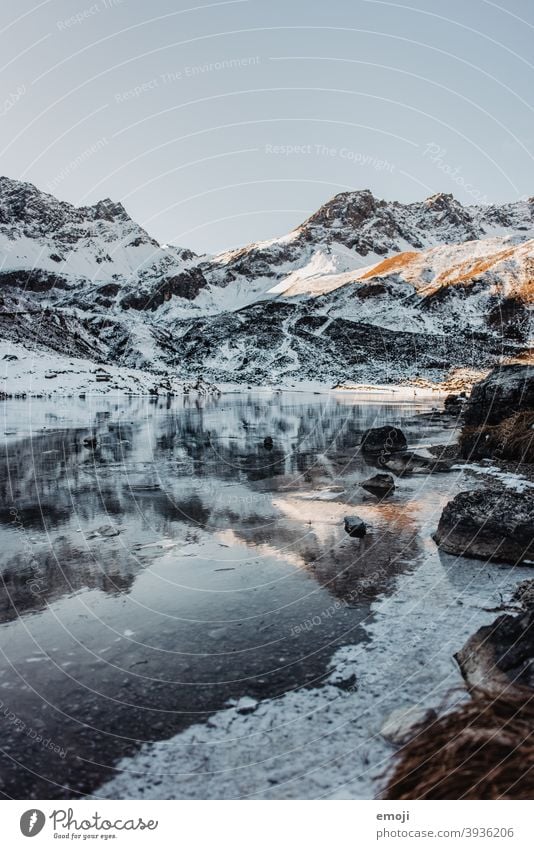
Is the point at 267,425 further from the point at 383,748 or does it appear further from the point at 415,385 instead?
the point at 415,385

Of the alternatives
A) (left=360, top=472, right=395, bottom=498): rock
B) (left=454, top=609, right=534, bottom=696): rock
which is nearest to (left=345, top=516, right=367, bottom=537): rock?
(left=360, top=472, right=395, bottom=498): rock

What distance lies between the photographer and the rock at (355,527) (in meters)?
11.3

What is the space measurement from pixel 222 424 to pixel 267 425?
3.37 metres

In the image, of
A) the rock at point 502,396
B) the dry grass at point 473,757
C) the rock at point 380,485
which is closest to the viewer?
the dry grass at point 473,757

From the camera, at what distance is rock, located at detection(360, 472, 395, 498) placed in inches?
607

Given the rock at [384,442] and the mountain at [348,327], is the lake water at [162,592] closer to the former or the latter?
the rock at [384,442]

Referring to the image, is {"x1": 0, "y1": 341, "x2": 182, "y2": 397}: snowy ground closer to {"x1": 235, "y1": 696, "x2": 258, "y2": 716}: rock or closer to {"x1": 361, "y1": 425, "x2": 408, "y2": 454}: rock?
{"x1": 361, "y1": 425, "x2": 408, "y2": 454}: rock

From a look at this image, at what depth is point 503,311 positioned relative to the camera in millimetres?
136625

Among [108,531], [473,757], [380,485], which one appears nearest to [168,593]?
[108,531]

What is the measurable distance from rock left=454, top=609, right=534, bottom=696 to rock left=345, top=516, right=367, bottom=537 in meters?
5.13

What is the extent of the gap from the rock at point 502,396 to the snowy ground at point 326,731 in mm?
19812

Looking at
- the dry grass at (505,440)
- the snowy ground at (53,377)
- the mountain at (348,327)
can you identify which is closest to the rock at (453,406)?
the dry grass at (505,440)

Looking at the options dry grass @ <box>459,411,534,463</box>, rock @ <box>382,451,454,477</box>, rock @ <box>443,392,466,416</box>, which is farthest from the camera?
rock @ <box>443,392,466,416</box>

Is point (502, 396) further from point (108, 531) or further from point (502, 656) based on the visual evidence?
point (502, 656)
